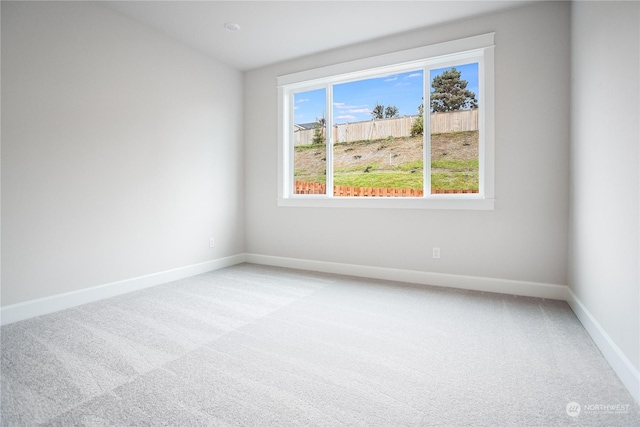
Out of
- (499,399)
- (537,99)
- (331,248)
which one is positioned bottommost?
(499,399)

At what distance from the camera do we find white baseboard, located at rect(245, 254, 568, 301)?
3039 millimetres

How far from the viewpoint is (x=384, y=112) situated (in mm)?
3914

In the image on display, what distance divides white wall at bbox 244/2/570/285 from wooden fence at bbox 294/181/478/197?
23 cm

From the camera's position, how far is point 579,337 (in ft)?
7.18

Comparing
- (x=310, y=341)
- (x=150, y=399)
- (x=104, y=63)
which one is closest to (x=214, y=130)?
(x=104, y=63)

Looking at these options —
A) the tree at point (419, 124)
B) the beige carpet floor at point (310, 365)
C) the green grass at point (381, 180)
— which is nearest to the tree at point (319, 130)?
the green grass at point (381, 180)

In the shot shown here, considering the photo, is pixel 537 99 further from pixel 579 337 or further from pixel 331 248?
pixel 331 248

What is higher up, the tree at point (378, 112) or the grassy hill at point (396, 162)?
the tree at point (378, 112)

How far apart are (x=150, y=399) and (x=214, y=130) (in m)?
3.38
